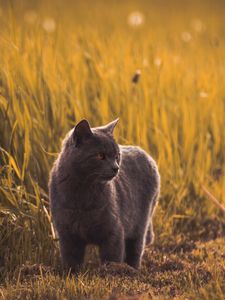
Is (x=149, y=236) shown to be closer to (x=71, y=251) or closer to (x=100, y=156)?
(x=71, y=251)

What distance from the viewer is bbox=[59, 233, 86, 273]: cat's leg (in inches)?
162

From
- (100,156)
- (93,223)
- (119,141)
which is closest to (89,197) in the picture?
(93,223)

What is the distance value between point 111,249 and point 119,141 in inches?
54.4

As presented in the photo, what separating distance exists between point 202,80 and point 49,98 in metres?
2.20

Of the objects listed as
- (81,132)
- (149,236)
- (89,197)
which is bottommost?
(149,236)

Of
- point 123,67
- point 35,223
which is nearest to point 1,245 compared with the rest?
point 35,223

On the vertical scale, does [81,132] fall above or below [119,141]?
above

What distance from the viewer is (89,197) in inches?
159

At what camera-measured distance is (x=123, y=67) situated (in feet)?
20.6

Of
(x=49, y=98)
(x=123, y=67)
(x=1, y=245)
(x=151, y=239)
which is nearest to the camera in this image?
(x=1, y=245)

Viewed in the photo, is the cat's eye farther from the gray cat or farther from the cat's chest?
the cat's chest

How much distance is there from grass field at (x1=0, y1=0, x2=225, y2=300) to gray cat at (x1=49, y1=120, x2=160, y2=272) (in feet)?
0.58

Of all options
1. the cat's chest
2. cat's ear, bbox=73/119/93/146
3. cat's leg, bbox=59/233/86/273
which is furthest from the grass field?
cat's ear, bbox=73/119/93/146

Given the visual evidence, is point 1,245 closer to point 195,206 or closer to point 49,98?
point 49,98
